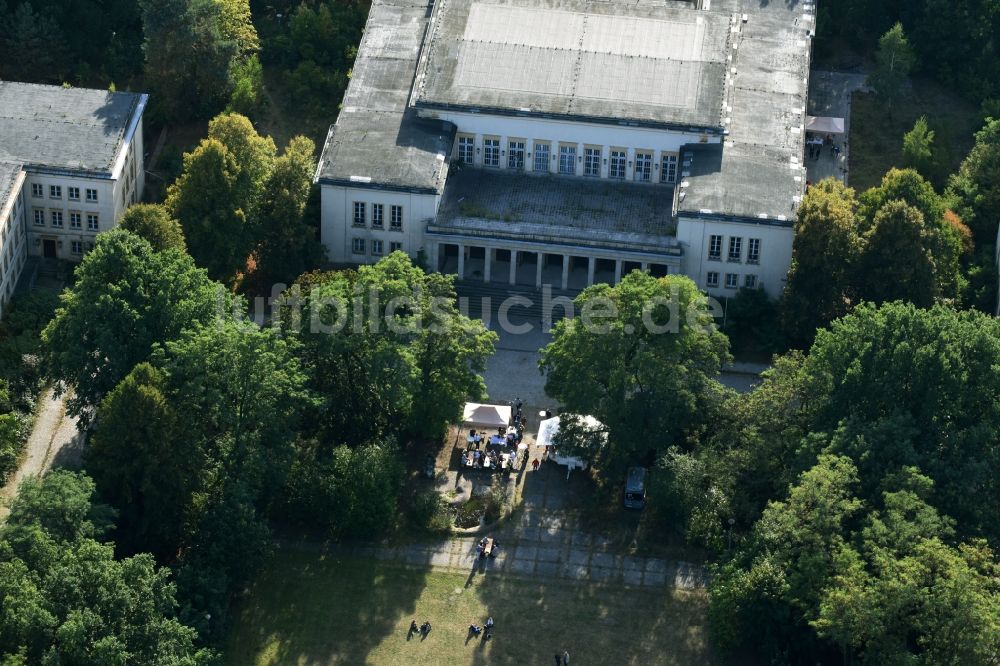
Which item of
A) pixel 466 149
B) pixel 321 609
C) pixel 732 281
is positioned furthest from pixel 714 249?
pixel 321 609

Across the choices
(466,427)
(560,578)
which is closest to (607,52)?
(466,427)

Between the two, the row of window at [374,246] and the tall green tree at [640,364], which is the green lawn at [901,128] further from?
the row of window at [374,246]

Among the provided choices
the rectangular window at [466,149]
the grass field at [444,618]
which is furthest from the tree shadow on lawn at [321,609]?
the rectangular window at [466,149]

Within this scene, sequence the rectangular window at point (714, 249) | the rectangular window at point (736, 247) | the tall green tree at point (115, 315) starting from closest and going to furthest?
1. the tall green tree at point (115, 315)
2. the rectangular window at point (736, 247)
3. the rectangular window at point (714, 249)

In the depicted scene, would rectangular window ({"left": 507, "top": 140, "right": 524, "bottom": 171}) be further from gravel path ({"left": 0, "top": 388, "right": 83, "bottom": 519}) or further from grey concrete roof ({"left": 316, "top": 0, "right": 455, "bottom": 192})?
gravel path ({"left": 0, "top": 388, "right": 83, "bottom": 519})

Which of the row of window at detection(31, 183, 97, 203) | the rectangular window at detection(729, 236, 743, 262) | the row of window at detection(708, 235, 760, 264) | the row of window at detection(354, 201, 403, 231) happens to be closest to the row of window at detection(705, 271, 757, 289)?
the row of window at detection(708, 235, 760, 264)

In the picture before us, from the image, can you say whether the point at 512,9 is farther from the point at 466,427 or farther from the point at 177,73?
the point at 466,427
